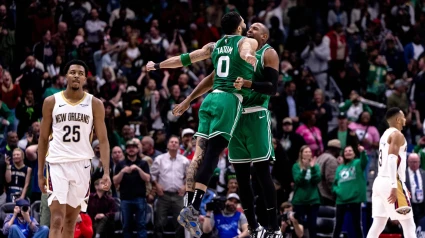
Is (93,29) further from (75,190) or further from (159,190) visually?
(75,190)

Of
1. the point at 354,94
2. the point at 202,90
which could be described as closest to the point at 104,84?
the point at 354,94

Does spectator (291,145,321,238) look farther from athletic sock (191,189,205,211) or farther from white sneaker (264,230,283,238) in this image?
athletic sock (191,189,205,211)

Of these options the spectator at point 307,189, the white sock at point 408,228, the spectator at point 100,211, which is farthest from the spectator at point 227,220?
the white sock at point 408,228

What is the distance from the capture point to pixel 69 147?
35.9 ft

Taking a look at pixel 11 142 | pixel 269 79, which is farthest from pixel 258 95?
pixel 11 142

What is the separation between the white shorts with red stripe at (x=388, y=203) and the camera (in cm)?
1350

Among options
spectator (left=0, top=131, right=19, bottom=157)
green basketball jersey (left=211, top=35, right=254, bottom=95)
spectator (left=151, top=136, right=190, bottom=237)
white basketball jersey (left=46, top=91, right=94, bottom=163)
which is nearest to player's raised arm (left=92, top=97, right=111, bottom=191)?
white basketball jersey (left=46, top=91, right=94, bottom=163)

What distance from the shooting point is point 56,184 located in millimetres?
10781

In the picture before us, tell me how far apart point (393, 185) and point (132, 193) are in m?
5.58

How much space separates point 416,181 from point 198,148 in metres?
8.68

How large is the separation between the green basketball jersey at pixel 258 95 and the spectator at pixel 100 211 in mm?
6289

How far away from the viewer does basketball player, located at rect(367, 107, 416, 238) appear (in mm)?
13469

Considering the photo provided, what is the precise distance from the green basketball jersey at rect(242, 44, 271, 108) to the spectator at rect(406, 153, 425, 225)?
7661 mm

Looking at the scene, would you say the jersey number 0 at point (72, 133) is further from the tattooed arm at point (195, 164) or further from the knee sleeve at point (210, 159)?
the knee sleeve at point (210, 159)
